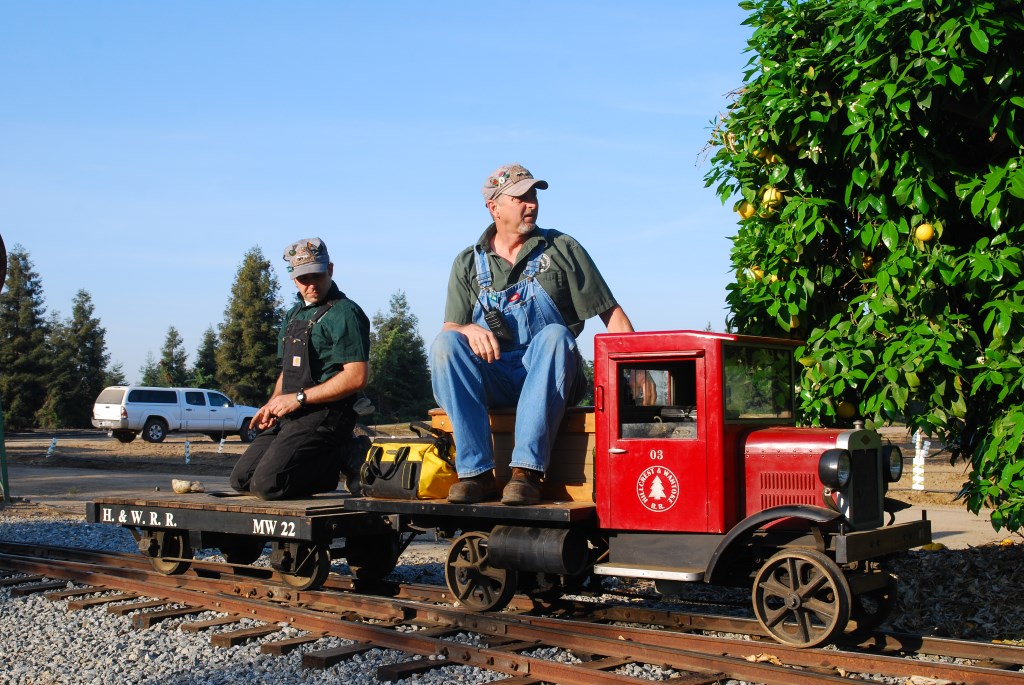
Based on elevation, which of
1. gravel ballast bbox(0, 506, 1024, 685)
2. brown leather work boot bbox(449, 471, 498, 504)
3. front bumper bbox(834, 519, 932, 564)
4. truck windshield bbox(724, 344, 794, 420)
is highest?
truck windshield bbox(724, 344, 794, 420)

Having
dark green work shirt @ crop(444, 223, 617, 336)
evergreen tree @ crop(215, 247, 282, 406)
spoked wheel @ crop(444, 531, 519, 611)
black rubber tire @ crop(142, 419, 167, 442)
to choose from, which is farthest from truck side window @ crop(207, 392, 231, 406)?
spoked wheel @ crop(444, 531, 519, 611)

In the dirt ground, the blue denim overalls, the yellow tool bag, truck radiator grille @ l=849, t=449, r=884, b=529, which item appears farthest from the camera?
the dirt ground

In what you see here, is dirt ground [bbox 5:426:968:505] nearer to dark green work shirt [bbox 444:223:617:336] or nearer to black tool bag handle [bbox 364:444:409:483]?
dark green work shirt [bbox 444:223:617:336]

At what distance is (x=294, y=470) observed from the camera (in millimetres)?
7363

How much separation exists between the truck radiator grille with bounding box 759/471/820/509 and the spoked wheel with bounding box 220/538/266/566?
409 centimetres

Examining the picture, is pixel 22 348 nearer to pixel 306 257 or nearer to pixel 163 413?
pixel 163 413

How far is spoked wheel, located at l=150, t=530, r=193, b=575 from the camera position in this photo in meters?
7.75

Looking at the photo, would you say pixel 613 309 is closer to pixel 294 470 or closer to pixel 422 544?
pixel 294 470

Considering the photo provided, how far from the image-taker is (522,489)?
19.1 ft

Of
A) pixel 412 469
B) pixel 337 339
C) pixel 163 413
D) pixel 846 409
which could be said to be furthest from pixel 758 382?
pixel 163 413

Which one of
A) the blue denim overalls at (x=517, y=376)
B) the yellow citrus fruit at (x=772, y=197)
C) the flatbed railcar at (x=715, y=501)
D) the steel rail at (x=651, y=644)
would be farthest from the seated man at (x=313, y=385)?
the yellow citrus fruit at (x=772, y=197)

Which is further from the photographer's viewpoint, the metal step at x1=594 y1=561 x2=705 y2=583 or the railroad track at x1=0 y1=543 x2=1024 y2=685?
the metal step at x1=594 y1=561 x2=705 y2=583

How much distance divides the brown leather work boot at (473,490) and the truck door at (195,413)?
31107 millimetres

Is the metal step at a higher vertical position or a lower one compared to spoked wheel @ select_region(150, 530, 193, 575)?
higher
